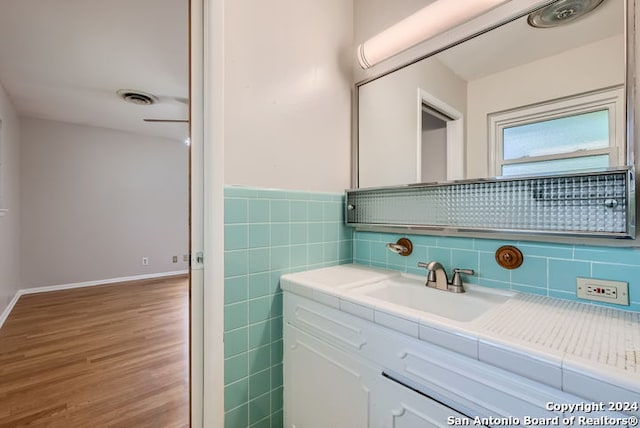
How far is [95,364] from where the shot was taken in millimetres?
2055

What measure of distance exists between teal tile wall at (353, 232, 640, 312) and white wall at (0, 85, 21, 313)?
379 centimetres

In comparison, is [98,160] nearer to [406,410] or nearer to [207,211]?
[207,211]

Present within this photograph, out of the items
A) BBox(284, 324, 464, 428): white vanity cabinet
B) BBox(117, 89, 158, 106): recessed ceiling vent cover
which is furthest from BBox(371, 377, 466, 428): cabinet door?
BBox(117, 89, 158, 106): recessed ceiling vent cover

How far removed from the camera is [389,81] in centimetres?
150

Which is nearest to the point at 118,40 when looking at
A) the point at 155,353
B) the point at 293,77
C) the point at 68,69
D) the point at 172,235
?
the point at 68,69

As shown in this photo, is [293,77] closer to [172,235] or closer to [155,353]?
[155,353]

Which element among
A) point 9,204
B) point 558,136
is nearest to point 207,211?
point 558,136

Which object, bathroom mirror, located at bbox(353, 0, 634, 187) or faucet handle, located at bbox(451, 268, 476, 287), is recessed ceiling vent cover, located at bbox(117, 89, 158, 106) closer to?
bathroom mirror, located at bbox(353, 0, 634, 187)

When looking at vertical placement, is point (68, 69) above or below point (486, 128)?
above

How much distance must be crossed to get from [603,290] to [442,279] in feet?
1.55

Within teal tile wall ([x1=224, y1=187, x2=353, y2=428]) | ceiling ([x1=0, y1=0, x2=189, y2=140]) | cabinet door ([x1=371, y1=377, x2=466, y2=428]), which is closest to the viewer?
cabinet door ([x1=371, y1=377, x2=466, y2=428])

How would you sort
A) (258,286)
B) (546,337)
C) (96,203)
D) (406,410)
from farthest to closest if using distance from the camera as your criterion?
(96,203), (258,286), (406,410), (546,337)

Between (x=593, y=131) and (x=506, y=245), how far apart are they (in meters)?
0.45

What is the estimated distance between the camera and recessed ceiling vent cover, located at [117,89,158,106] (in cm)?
303
